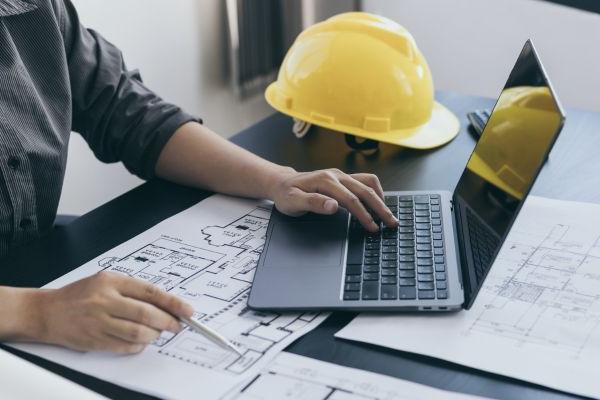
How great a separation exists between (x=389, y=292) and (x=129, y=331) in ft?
0.92

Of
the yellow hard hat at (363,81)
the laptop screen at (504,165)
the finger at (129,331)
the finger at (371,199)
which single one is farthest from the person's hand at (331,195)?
the finger at (129,331)

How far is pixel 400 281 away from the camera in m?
0.85

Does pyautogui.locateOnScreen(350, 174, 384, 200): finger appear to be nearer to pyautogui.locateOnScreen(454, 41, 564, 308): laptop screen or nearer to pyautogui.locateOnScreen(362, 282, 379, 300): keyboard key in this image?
pyautogui.locateOnScreen(454, 41, 564, 308): laptop screen

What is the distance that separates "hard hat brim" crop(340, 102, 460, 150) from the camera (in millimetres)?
1246

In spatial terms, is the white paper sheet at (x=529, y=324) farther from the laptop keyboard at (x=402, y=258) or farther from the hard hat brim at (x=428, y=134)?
the hard hat brim at (x=428, y=134)

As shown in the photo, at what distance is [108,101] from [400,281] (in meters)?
0.59

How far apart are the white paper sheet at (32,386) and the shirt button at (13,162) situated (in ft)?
1.83

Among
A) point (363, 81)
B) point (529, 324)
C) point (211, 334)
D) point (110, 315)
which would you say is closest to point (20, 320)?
point (110, 315)

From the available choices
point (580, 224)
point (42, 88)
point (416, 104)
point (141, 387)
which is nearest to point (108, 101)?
point (42, 88)

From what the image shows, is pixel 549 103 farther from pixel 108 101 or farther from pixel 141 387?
pixel 108 101

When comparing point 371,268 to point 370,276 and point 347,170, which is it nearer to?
point 370,276

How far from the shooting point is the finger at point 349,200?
97cm

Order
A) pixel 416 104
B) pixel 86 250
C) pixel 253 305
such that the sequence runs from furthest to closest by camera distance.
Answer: pixel 416 104 < pixel 86 250 < pixel 253 305

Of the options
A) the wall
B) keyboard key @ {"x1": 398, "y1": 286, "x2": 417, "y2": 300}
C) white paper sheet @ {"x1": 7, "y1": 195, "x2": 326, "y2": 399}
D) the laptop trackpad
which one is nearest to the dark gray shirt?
white paper sheet @ {"x1": 7, "y1": 195, "x2": 326, "y2": 399}
